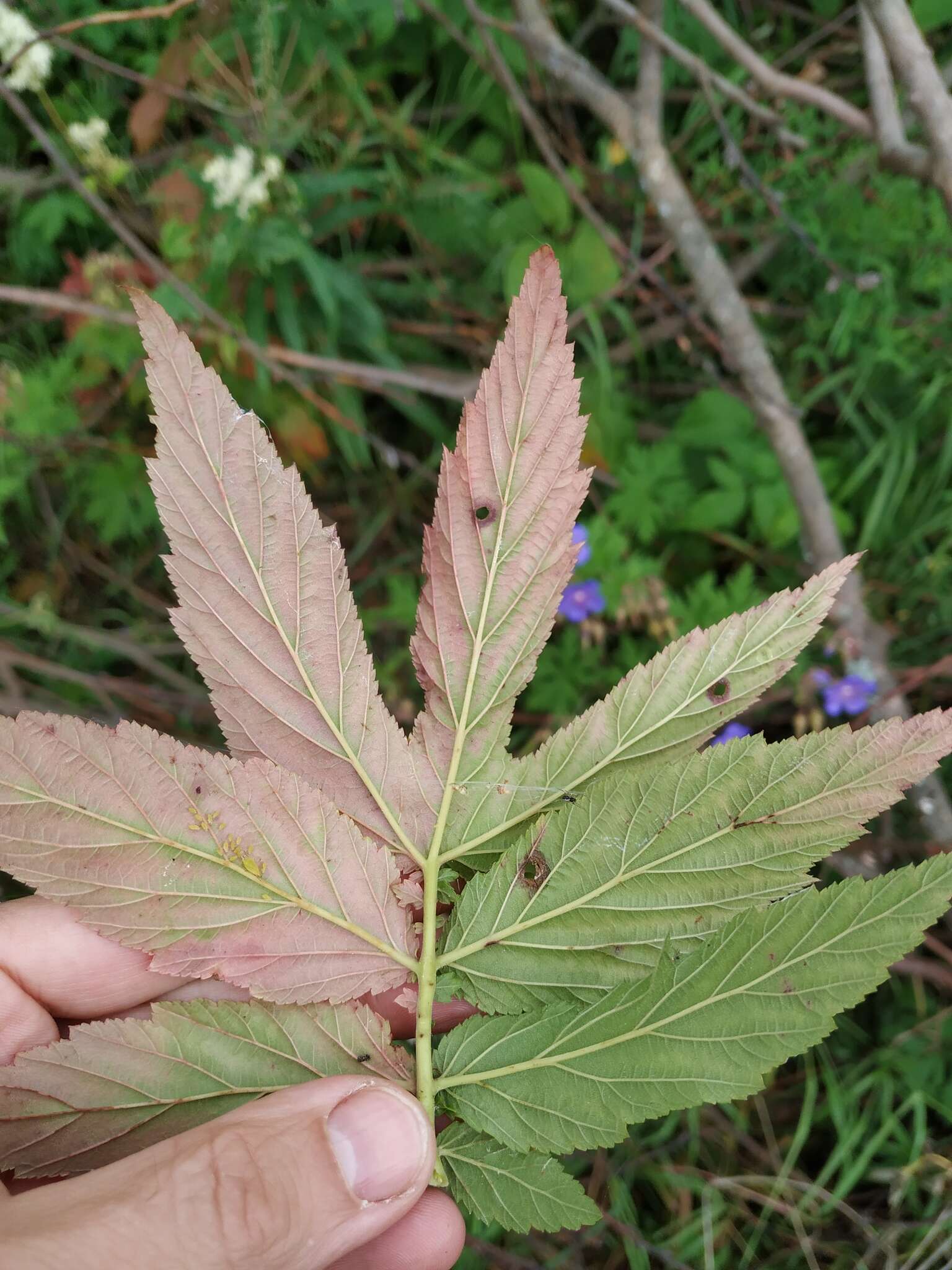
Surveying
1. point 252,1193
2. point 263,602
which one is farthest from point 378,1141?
point 263,602

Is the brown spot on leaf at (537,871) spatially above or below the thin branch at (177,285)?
below

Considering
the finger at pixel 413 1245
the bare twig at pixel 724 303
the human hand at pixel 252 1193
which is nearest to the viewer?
the human hand at pixel 252 1193

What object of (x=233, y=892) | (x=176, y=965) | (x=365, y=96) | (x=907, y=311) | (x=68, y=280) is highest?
(x=365, y=96)

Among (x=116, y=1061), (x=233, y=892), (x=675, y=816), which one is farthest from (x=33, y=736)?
(x=675, y=816)

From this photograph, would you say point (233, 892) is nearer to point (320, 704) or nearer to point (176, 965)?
point (176, 965)

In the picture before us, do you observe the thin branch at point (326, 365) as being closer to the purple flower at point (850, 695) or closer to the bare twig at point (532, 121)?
the bare twig at point (532, 121)

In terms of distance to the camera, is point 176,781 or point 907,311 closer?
point 176,781

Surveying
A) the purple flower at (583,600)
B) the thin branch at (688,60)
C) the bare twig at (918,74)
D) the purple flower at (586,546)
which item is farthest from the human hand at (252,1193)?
the thin branch at (688,60)
